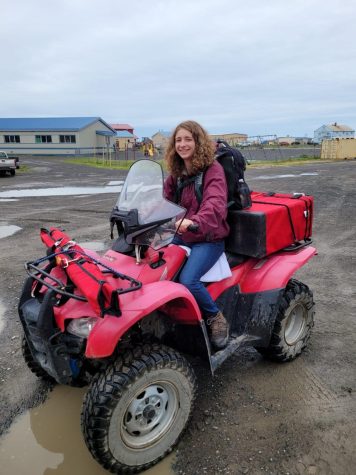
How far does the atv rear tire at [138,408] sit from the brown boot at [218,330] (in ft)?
1.40

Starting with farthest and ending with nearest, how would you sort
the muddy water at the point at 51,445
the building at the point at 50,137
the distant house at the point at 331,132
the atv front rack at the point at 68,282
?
the distant house at the point at 331,132, the building at the point at 50,137, the muddy water at the point at 51,445, the atv front rack at the point at 68,282

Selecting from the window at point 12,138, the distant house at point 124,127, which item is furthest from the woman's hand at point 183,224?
the distant house at point 124,127

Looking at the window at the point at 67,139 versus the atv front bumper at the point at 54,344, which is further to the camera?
the window at the point at 67,139

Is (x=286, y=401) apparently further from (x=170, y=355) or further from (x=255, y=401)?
(x=170, y=355)

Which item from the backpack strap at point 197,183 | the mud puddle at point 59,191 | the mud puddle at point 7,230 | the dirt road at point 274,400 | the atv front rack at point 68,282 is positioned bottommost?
the dirt road at point 274,400

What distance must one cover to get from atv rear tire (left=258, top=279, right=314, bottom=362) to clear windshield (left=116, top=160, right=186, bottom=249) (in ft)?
4.50

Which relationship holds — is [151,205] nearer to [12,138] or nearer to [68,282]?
[68,282]

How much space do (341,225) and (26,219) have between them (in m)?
7.73

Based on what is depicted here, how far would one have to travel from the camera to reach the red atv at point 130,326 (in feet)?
7.69

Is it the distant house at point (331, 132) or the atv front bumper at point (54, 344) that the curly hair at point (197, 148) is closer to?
the atv front bumper at point (54, 344)

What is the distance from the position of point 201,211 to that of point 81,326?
3.84 feet

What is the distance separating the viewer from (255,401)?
321 centimetres

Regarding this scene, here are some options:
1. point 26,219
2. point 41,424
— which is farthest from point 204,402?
point 26,219

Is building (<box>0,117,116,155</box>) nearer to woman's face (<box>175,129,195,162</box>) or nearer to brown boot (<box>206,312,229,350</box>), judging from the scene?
woman's face (<box>175,129,195,162</box>)
